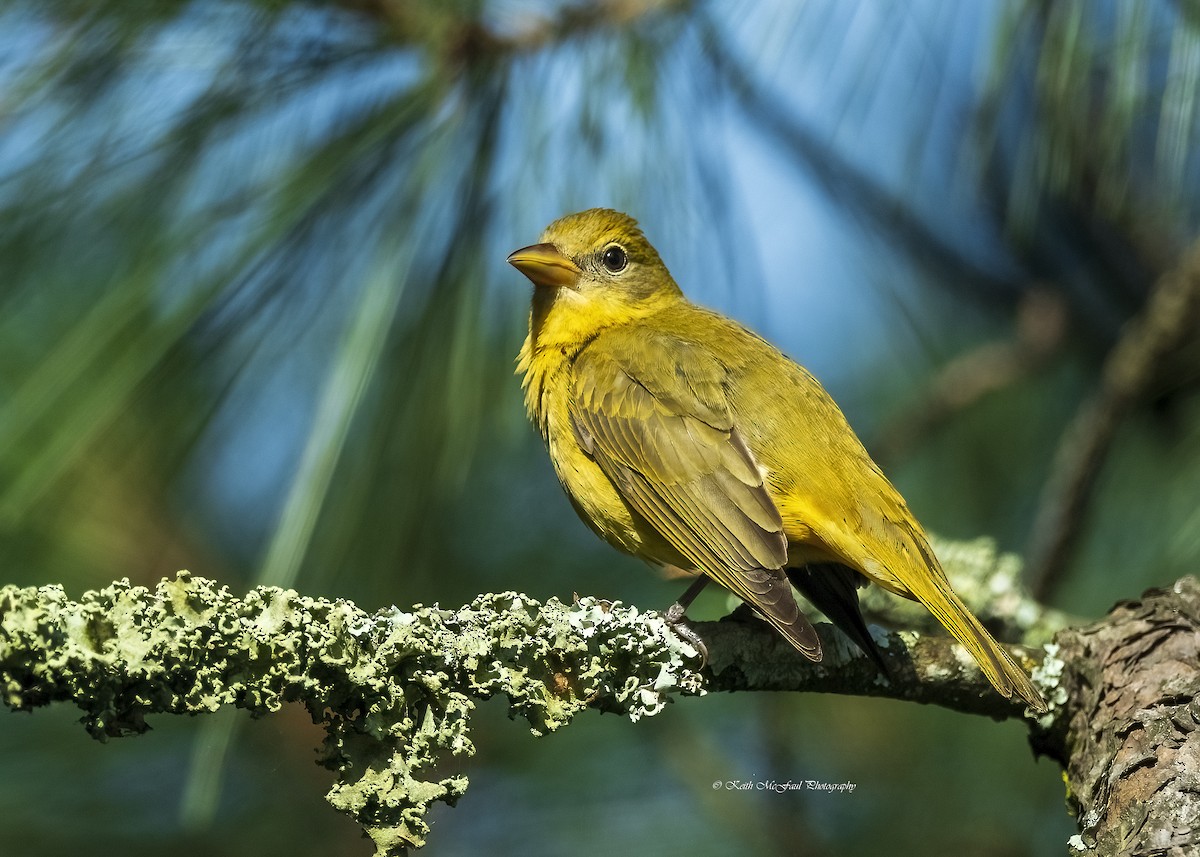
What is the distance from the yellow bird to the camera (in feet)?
9.96

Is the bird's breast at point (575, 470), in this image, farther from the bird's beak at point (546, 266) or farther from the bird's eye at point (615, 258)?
the bird's eye at point (615, 258)

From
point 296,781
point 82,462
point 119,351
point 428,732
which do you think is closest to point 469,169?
point 119,351

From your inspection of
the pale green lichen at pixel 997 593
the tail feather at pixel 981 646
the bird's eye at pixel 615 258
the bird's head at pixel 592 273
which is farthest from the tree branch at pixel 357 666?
the bird's eye at pixel 615 258

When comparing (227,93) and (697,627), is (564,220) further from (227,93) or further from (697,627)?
(697,627)

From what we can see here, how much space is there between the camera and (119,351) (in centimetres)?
277

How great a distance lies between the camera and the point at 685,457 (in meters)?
3.46

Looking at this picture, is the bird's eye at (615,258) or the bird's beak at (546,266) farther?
the bird's eye at (615,258)

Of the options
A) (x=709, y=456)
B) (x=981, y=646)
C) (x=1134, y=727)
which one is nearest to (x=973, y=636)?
(x=981, y=646)

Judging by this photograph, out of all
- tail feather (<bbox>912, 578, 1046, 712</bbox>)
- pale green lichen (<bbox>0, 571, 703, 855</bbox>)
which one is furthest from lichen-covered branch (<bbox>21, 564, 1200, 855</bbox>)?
tail feather (<bbox>912, 578, 1046, 712</bbox>)

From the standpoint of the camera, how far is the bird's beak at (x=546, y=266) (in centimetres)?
363

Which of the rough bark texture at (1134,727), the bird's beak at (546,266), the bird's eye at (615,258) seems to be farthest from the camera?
the bird's eye at (615,258)

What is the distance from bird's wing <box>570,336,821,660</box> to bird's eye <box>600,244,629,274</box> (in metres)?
0.42

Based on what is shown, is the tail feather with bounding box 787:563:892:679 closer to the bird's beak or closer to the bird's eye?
the bird's beak

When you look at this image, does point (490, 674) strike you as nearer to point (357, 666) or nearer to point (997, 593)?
point (357, 666)
